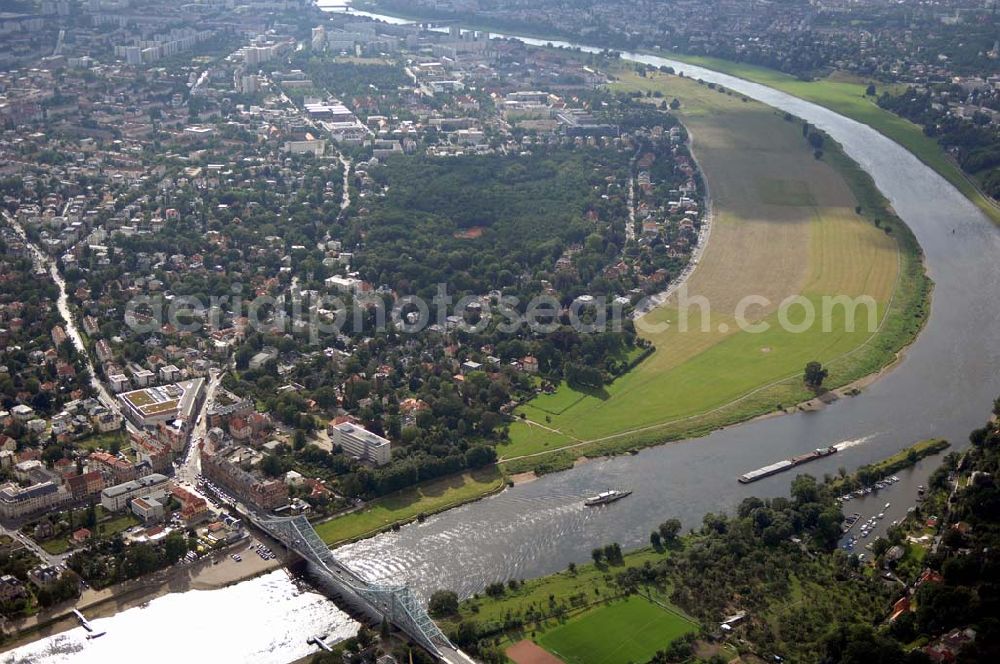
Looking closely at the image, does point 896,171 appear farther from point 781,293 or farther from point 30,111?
point 30,111

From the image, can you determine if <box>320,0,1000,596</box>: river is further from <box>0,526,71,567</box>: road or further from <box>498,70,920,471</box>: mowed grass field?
<box>0,526,71,567</box>: road

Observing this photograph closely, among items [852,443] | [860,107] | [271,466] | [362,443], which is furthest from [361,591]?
[860,107]

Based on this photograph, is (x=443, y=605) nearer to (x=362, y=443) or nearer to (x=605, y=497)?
(x=605, y=497)

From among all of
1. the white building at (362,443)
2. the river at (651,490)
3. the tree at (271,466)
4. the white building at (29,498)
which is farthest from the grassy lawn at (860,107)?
the white building at (29,498)

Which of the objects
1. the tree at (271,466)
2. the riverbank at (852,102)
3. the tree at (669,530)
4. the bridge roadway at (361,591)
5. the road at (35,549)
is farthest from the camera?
the riverbank at (852,102)

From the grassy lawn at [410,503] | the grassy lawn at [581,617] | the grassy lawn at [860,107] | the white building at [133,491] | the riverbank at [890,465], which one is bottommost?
the white building at [133,491]

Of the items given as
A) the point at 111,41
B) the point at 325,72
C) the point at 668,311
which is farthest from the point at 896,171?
the point at 111,41

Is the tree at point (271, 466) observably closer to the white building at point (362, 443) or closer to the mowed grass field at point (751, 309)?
the white building at point (362, 443)
